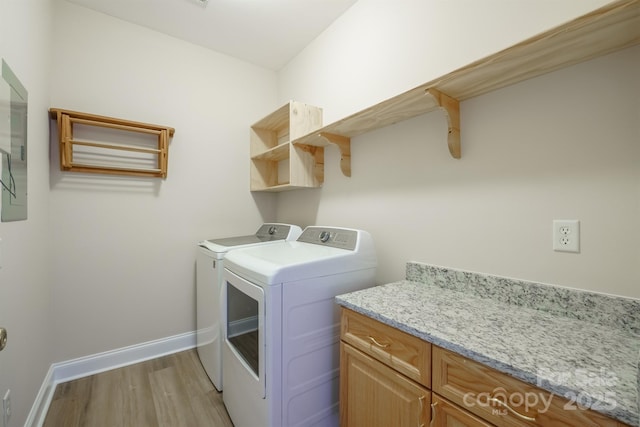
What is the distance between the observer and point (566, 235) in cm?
95

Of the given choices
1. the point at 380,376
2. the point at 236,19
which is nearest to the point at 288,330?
the point at 380,376

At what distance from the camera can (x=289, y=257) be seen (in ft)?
4.47

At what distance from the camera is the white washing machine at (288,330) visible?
1.16 metres

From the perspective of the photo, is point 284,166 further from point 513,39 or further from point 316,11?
point 513,39

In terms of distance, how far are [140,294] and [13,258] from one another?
1045 mm

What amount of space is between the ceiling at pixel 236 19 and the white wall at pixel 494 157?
276mm

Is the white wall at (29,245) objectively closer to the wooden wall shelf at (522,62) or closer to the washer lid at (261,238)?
the washer lid at (261,238)

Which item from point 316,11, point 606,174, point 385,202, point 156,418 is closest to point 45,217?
point 156,418

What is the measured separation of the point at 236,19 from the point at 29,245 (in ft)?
6.29

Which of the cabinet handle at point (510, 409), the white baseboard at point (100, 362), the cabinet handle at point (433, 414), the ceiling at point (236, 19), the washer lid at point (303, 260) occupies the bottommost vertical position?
the white baseboard at point (100, 362)

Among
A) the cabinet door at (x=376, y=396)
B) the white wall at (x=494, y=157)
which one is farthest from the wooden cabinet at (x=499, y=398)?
the white wall at (x=494, y=157)

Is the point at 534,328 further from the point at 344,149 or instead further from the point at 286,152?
the point at 286,152

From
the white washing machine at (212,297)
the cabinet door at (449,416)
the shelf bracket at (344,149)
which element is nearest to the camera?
the cabinet door at (449,416)

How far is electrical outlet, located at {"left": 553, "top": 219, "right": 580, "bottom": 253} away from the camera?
93cm
